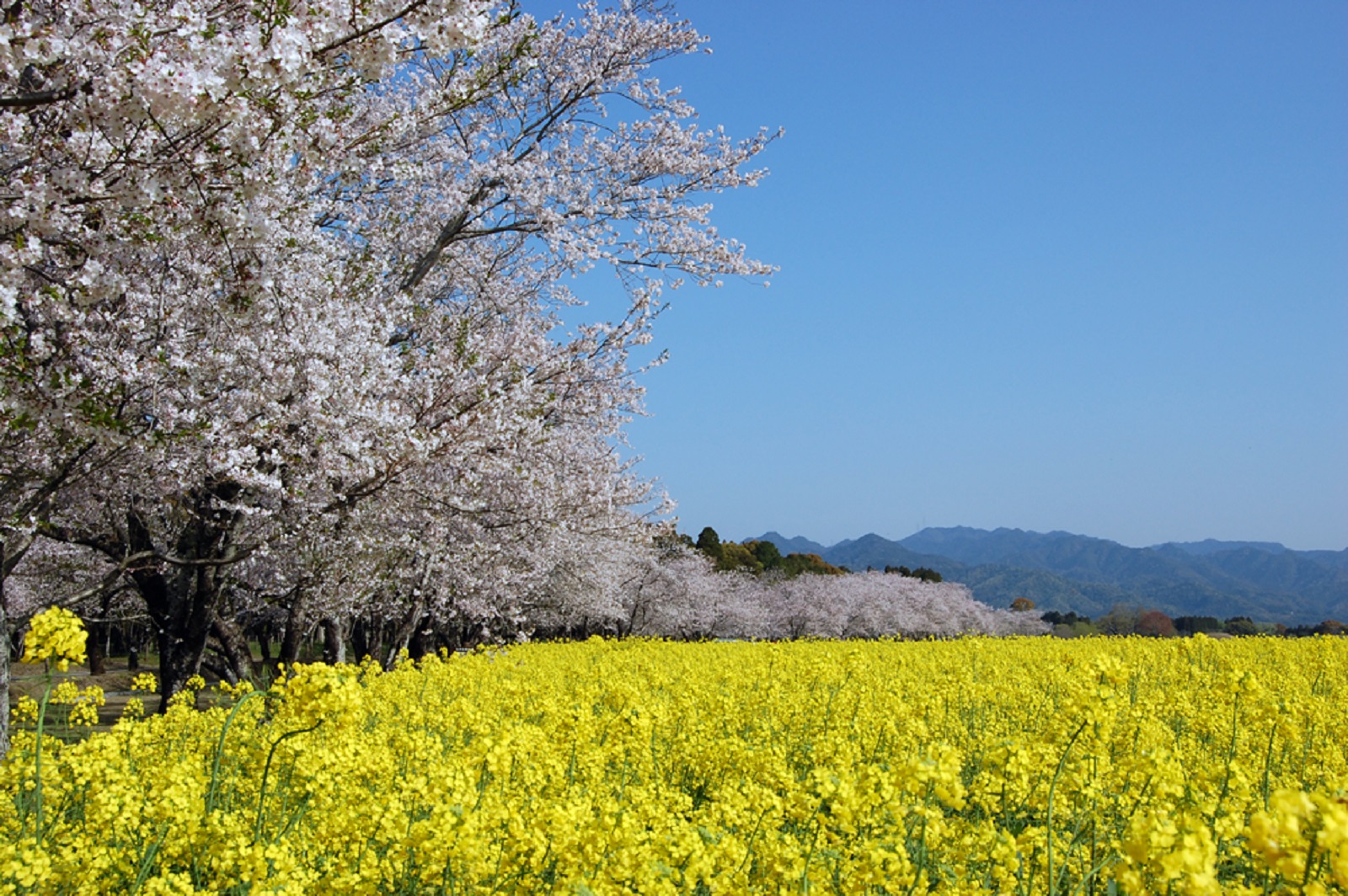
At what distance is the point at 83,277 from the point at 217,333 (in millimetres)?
2249

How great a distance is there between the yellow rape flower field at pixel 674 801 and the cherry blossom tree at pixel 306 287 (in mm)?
2286

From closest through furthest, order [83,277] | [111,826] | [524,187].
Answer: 1. [111,826]
2. [83,277]
3. [524,187]

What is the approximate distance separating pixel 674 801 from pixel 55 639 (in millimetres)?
2918

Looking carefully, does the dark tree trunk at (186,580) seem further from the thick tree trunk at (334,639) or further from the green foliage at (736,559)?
the green foliage at (736,559)

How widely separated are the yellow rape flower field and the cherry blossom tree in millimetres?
2286

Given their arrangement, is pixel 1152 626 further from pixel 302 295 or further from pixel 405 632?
pixel 302 295

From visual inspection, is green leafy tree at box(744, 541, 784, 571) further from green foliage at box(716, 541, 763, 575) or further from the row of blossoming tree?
the row of blossoming tree

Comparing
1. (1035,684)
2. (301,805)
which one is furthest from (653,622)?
(301,805)

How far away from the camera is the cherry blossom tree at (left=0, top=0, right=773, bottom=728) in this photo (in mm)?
4195

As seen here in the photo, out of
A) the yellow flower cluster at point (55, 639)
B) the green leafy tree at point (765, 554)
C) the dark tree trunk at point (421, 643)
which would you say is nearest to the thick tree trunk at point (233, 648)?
the yellow flower cluster at point (55, 639)

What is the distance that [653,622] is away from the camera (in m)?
41.3

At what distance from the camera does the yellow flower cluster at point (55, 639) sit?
3.65 metres

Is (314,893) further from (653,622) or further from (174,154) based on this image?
(653,622)

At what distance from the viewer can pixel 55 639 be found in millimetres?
3646
